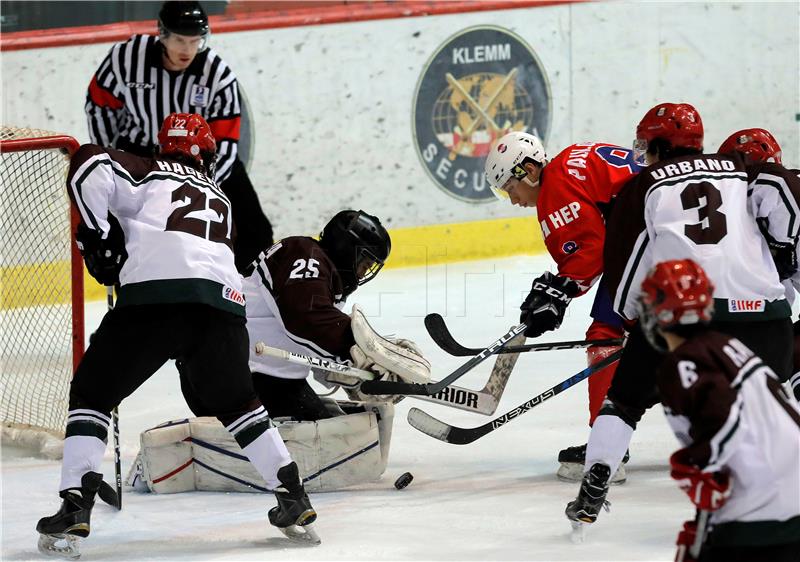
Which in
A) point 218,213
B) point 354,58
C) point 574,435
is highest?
point 354,58

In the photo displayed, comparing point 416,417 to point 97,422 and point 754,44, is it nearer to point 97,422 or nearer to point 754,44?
point 97,422

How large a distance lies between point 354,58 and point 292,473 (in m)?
3.67

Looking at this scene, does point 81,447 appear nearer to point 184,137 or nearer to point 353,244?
point 184,137

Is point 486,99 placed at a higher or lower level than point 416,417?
higher

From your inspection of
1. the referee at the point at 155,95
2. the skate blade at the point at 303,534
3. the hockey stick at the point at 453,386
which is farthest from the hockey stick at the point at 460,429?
the referee at the point at 155,95

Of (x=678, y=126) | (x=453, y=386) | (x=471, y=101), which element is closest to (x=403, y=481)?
(x=453, y=386)

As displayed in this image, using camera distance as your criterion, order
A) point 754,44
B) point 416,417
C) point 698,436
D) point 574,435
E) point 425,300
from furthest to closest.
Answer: point 754,44
point 425,300
point 574,435
point 416,417
point 698,436

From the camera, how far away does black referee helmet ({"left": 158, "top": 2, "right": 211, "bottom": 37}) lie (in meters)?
4.35

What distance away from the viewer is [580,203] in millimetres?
3570

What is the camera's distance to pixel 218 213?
3.20 meters

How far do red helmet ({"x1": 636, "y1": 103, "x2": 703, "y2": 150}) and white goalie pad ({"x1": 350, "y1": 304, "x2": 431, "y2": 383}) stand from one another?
0.92m

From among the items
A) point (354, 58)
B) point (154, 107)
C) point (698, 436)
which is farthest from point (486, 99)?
point (698, 436)

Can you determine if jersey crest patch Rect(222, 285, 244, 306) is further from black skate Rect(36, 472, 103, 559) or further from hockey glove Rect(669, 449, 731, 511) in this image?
hockey glove Rect(669, 449, 731, 511)

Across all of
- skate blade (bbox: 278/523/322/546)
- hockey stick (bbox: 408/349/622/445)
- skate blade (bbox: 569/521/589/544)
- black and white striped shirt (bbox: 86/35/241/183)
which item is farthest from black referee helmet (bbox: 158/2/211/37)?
skate blade (bbox: 569/521/589/544)
